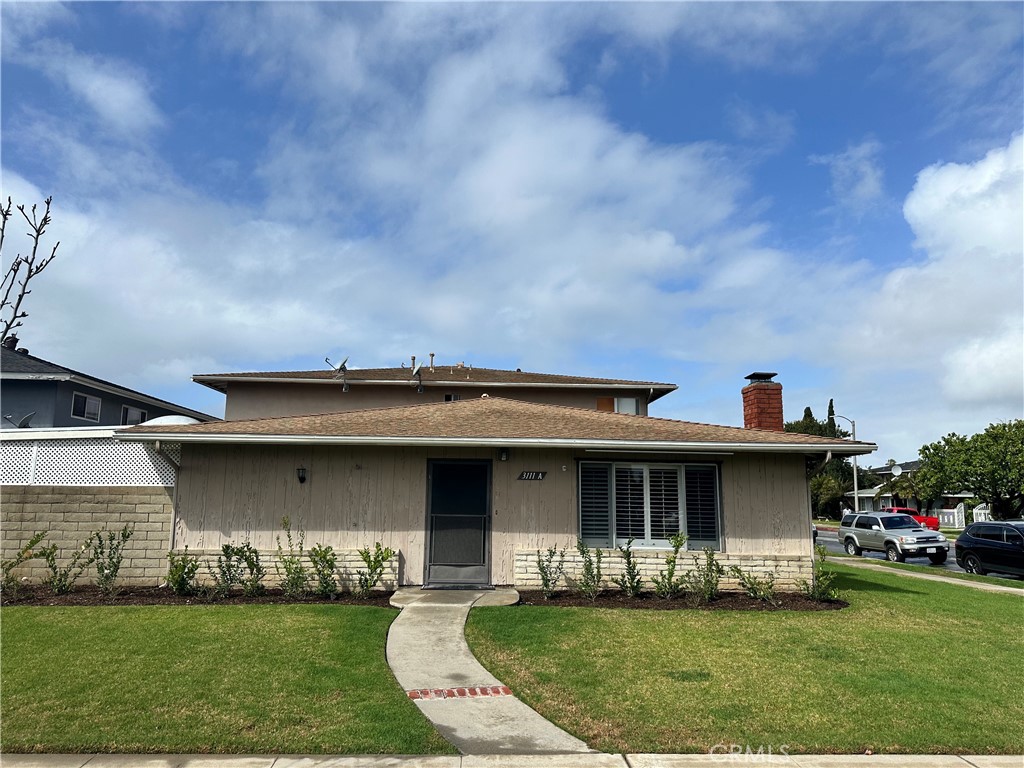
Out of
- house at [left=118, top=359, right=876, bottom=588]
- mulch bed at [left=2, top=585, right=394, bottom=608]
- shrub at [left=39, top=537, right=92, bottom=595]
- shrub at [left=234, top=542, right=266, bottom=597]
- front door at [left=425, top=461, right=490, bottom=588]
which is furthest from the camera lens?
front door at [left=425, top=461, right=490, bottom=588]

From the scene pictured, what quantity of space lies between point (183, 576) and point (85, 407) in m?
14.2

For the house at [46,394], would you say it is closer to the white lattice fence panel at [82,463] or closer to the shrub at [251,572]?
the white lattice fence panel at [82,463]

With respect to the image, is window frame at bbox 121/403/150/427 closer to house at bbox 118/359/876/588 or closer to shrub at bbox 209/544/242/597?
house at bbox 118/359/876/588

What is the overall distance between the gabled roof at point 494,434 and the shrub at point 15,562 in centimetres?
219

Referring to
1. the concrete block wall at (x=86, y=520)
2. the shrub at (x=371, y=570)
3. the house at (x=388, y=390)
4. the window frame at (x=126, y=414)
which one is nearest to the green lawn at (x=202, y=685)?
the shrub at (x=371, y=570)

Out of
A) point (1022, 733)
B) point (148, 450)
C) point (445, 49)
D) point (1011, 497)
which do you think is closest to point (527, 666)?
point (1022, 733)

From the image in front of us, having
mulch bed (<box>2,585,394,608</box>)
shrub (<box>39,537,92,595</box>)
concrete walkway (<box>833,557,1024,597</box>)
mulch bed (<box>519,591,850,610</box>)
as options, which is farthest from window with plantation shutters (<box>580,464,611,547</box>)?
concrete walkway (<box>833,557,1024,597</box>)

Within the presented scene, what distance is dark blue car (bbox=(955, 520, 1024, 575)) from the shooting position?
700 inches

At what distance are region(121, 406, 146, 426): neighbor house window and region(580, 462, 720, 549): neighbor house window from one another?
18.9m

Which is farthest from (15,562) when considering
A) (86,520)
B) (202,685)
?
(202,685)

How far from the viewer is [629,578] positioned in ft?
35.7

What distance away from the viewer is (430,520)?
11.4 metres

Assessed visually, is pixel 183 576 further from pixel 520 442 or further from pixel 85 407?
pixel 85 407

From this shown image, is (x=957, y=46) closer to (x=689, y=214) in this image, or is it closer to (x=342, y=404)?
(x=689, y=214)
